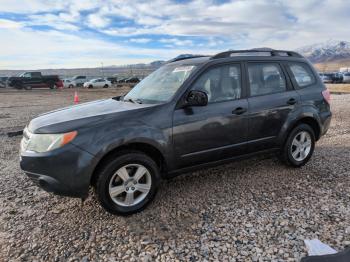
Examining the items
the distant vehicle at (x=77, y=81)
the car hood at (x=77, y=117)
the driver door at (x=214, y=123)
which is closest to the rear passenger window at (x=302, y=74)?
the driver door at (x=214, y=123)

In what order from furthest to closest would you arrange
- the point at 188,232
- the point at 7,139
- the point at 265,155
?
the point at 7,139 → the point at 265,155 → the point at 188,232

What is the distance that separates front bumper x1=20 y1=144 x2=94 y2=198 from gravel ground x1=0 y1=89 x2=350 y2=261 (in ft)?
1.60

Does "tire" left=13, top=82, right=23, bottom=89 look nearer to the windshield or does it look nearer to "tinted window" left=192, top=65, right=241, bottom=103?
the windshield

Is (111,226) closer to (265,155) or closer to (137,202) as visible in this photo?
(137,202)

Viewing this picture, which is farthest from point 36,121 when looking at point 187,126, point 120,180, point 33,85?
point 33,85

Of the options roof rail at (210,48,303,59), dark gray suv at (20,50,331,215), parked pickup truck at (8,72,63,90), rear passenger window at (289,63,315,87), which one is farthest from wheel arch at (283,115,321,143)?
parked pickup truck at (8,72,63,90)

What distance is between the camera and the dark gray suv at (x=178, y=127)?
3223 millimetres

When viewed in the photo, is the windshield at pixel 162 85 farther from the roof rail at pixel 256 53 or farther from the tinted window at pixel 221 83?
the roof rail at pixel 256 53

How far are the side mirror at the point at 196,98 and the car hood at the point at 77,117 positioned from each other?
48 cm

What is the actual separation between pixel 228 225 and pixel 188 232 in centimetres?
46

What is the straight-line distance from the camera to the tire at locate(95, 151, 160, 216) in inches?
131

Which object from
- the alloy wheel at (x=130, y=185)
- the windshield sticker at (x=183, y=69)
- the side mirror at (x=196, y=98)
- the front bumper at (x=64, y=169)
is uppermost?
the windshield sticker at (x=183, y=69)

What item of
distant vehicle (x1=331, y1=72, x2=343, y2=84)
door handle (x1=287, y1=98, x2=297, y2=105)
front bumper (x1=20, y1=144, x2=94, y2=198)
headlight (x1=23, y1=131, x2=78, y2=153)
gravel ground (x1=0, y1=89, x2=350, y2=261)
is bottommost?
distant vehicle (x1=331, y1=72, x2=343, y2=84)

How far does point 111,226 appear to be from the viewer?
3.37 meters
